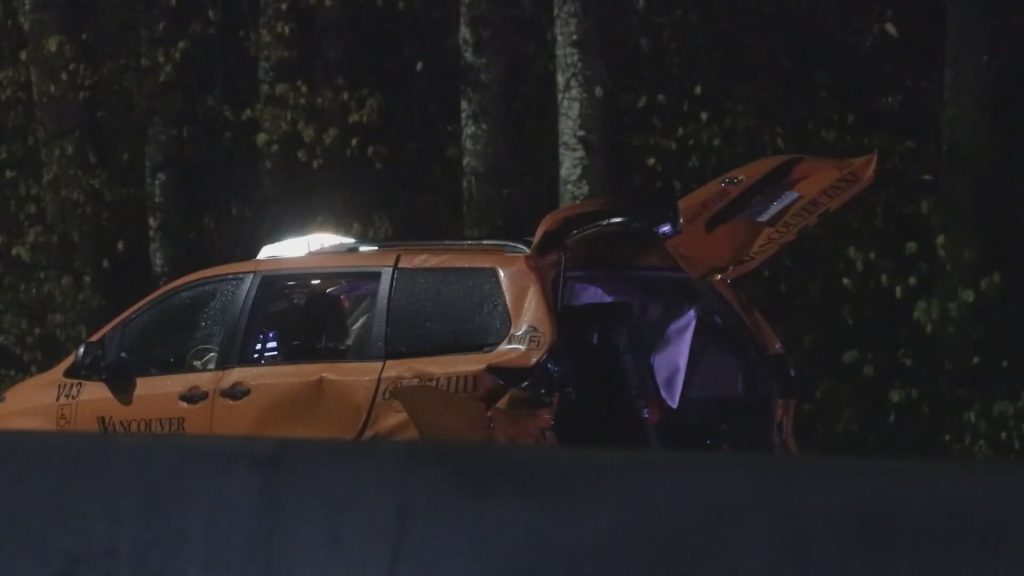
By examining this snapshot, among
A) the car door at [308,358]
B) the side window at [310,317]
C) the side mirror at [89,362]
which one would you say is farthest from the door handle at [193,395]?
the side mirror at [89,362]

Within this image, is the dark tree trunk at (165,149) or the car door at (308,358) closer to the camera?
the car door at (308,358)

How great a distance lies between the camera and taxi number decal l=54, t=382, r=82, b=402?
7.54 meters

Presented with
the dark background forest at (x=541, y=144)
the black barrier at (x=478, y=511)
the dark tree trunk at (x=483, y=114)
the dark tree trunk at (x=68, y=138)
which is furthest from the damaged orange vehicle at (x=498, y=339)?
the dark tree trunk at (x=68, y=138)

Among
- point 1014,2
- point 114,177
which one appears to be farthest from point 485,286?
point 114,177

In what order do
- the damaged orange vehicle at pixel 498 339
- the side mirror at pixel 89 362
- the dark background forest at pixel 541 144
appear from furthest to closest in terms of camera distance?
the dark background forest at pixel 541 144, the side mirror at pixel 89 362, the damaged orange vehicle at pixel 498 339

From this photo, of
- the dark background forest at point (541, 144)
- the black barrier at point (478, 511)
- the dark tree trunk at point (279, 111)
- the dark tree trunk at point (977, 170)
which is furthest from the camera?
the dark tree trunk at point (279, 111)

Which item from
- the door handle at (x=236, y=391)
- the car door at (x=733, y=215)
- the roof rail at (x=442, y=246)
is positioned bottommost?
the door handle at (x=236, y=391)

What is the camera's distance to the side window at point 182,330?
7320 millimetres

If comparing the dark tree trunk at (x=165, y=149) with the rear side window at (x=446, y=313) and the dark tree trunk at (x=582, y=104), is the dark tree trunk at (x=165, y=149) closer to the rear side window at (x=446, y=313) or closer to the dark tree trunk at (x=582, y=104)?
the dark tree trunk at (x=582, y=104)

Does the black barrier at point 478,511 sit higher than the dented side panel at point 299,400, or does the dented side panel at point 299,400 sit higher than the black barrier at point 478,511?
the black barrier at point 478,511

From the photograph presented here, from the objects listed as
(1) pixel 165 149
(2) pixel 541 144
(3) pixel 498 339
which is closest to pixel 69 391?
(3) pixel 498 339

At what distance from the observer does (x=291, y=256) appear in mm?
7375

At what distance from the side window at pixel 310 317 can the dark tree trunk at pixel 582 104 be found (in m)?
3.71

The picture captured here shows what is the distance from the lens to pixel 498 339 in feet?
20.9
